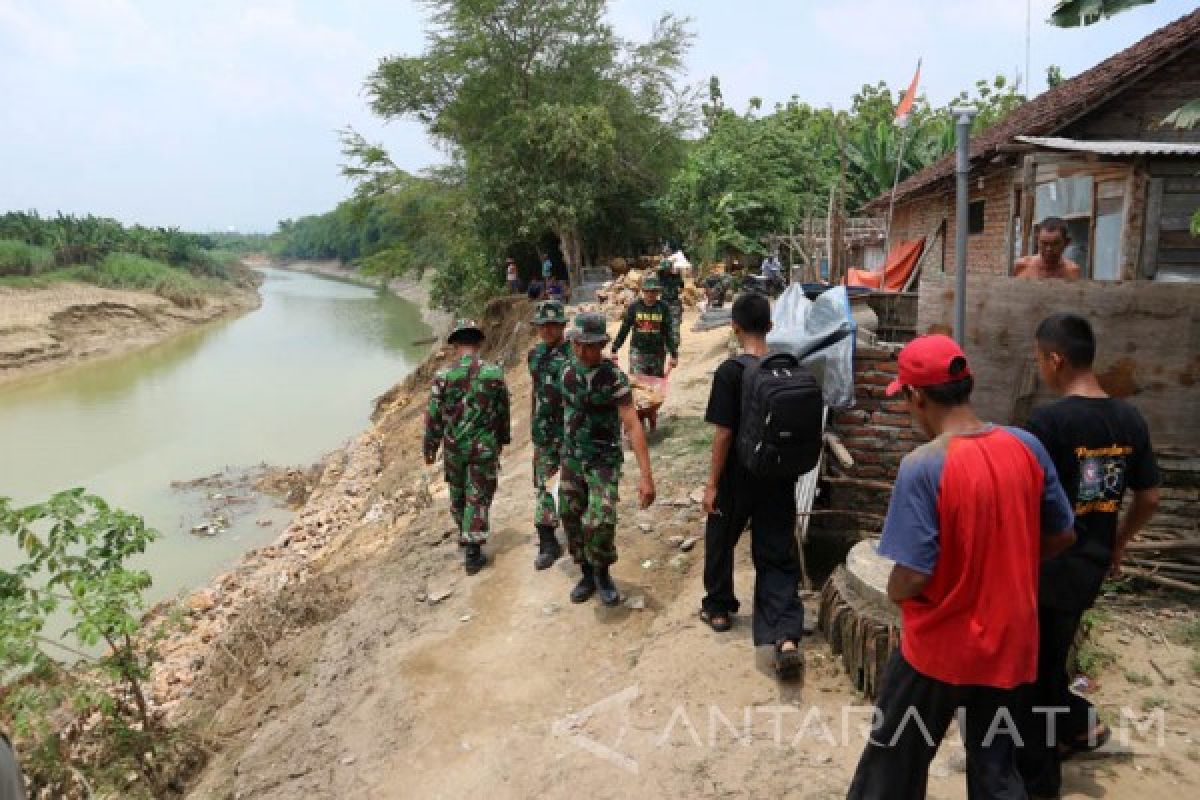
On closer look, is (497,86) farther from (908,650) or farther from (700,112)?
(908,650)

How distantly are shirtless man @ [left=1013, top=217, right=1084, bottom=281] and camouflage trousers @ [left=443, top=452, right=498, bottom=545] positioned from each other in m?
3.47

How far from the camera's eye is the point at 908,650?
83.7 inches

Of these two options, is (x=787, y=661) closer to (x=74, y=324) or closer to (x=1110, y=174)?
(x=1110, y=174)

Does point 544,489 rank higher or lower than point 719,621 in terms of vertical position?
higher

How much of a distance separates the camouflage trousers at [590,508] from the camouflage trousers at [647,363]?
2793mm

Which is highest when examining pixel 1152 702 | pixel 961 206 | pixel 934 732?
pixel 961 206

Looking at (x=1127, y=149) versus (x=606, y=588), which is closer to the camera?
(x=606, y=588)

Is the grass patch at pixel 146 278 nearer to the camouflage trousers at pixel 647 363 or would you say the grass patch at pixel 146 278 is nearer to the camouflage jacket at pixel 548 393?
the camouflage trousers at pixel 647 363

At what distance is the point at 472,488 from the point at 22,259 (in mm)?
38588

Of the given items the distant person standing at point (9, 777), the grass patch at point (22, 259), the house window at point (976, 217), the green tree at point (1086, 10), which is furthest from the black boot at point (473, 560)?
the grass patch at point (22, 259)

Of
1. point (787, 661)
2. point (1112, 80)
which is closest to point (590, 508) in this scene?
point (787, 661)

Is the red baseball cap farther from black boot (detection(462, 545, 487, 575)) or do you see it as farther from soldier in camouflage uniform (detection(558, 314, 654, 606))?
black boot (detection(462, 545, 487, 575))

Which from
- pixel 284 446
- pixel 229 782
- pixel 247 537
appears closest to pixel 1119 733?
pixel 229 782

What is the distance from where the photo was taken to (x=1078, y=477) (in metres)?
2.43
